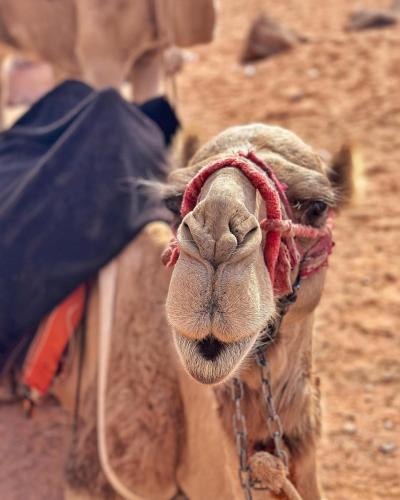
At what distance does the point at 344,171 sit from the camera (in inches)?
91.9

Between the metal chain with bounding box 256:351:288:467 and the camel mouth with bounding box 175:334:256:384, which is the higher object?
the camel mouth with bounding box 175:334:256:384

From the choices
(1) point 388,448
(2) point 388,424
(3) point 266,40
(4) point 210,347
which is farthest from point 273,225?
(3) point 266,40

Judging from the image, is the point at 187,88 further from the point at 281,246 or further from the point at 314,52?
the point at 281,246

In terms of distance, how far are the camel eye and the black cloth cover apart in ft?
2.80

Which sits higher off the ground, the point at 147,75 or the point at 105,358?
the point at 105,358

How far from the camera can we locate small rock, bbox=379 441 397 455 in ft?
10.2

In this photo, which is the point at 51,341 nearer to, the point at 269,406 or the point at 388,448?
the point at 269,406

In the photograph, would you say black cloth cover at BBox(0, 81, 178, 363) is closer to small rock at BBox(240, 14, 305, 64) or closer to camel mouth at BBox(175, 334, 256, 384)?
camel mouth at BBox(175, 334, 256, 384)

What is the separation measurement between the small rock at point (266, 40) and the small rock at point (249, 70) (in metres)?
0.24

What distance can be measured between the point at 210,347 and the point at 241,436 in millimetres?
465

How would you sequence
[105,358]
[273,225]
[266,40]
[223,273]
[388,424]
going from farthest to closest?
[266,40], [388,424], [105,358], [273,225], [223,273]

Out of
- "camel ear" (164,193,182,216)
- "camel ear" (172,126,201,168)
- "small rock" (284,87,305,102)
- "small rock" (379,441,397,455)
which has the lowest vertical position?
"small rock" (284,87,305,102)

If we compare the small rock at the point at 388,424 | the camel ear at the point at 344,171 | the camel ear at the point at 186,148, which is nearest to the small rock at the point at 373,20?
the small rock at the point at 388,424

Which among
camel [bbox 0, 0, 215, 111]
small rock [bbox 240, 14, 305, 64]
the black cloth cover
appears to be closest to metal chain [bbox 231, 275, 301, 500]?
the black cloth cover
